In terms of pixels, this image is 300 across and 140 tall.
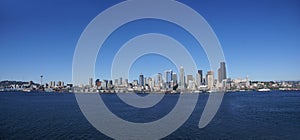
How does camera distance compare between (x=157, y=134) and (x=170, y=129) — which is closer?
(x=157, y=134)

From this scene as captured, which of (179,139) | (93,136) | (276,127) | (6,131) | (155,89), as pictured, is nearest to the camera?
(179,139)

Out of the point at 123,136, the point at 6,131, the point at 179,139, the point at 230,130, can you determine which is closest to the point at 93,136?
the point at 123,136

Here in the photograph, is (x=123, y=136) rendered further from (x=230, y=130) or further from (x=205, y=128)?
(x=230, y=130)

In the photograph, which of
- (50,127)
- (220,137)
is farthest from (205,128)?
(50,127)

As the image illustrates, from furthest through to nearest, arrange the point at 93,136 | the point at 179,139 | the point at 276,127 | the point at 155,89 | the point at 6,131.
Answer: the point at 155,89
the point at 276,127
the point at 6,131
the point at 93,136
the point at 179,139

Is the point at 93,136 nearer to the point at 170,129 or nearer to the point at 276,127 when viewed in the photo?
the point at 170,129

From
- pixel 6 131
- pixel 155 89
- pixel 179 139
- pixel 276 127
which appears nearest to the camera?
pixel 179 139

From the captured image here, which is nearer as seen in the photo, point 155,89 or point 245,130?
point 245,130

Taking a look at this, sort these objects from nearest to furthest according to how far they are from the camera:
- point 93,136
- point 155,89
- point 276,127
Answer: point 93,136, point 276,127, point 155,89
